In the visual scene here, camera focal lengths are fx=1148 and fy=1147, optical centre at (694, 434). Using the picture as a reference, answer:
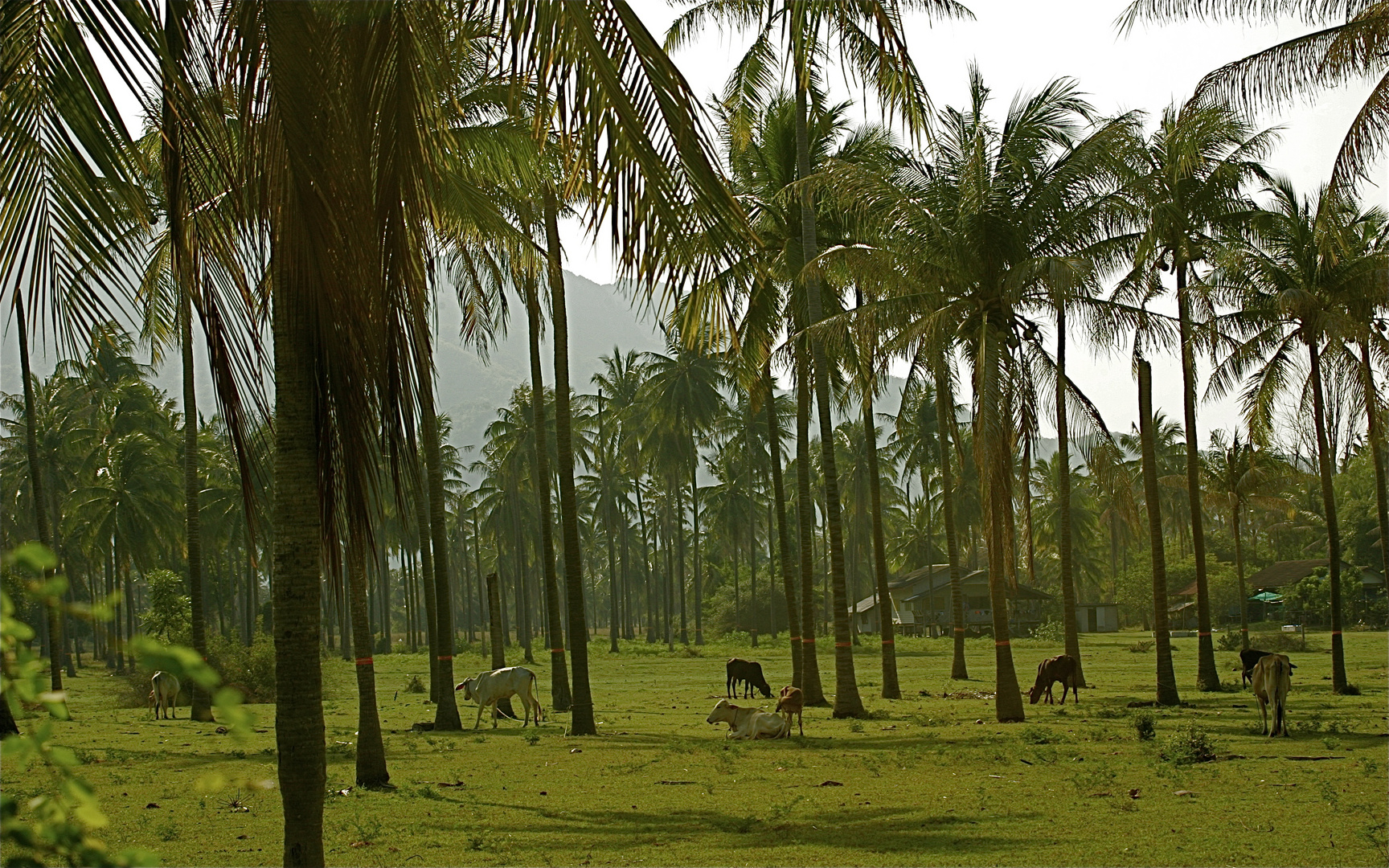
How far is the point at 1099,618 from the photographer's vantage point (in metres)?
78.3

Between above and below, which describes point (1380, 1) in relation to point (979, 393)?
above

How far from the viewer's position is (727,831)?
9.40 meters

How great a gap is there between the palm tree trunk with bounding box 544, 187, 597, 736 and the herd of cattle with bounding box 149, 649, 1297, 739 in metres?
1.37

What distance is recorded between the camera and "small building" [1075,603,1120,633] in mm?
73812

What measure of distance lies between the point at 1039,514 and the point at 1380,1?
67.1 m

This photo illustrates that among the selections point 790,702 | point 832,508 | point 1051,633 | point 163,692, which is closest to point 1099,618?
point 1051,633

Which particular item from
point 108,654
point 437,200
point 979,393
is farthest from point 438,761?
point 108,654

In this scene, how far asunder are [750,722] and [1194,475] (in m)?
11.4

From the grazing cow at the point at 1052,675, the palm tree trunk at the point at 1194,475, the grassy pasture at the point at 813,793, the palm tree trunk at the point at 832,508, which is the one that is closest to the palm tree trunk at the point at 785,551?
the palm tree trunk at the point at 832,508

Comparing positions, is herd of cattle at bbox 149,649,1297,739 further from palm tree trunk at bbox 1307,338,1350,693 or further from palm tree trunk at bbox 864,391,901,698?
palm tree trunk at bbox 864,391,901,698

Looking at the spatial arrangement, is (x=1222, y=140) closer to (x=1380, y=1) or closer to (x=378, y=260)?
(x=1380, y=1)

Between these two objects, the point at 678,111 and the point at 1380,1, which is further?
the point at 1380,1

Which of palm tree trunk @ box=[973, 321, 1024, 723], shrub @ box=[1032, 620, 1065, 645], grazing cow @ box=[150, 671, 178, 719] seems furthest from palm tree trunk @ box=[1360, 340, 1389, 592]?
shrub @ box=[1032, 620, 1065, 645]

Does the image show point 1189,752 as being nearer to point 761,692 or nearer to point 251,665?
point 761,692
